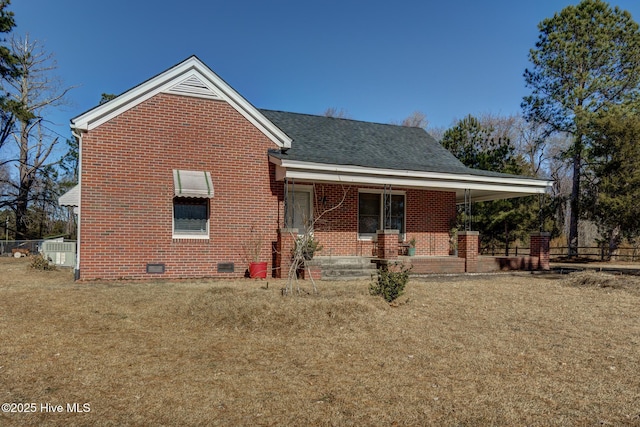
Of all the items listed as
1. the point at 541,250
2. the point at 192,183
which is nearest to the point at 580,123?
the point at 541,250

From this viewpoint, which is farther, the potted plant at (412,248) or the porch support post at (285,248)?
the potted plant at (412,248)

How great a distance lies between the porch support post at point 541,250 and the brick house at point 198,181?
9.36 ft

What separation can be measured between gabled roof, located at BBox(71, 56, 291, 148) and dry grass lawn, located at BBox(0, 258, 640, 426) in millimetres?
4699

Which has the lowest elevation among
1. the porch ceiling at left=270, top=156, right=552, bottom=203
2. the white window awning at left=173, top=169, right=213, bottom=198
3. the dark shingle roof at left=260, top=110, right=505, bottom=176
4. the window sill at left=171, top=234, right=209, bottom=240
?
the window sill at left=171, top=234, right=209, bottom=240

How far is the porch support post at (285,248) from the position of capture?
1209 cm

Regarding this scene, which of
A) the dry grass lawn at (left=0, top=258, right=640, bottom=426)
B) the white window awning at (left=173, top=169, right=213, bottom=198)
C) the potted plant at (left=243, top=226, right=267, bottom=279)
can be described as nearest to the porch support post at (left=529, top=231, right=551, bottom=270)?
the dry grass lawn at (left=0, top=258, right=640, bottom=426)

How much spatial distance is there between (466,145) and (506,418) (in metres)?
22.6

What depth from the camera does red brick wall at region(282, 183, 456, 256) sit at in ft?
47.8

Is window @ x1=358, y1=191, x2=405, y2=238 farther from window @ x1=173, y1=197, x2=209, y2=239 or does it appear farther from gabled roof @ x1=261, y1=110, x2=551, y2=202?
window @ x1=173, y1=197, x2=209, y2=239

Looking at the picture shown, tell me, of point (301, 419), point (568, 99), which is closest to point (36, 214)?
point (301, 419)

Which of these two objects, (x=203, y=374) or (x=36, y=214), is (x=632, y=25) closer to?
(x=203, y=374)

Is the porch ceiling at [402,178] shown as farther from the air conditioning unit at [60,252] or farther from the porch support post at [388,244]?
the air conditioning unit at [60,252]

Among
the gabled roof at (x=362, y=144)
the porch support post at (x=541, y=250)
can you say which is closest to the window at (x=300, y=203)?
the gabled roof at (x=362, y=144)

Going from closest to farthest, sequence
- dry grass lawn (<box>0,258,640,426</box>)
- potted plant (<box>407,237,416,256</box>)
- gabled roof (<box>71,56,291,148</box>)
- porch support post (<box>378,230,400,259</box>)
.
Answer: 1. dry grass lawn (<box>0,258,640,426</box>)
2. gabled roof (<box>71,56,291,148</box>)
3. porch support post (<box>378,230,400,259</box>)
4. potted plant (<box>407,237,416,256</box>)
